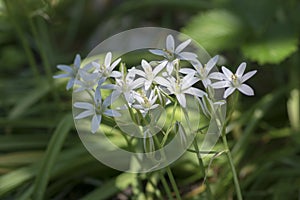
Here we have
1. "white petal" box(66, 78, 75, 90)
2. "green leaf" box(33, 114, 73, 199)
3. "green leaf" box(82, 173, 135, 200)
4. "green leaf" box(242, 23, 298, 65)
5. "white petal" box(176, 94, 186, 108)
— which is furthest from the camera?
"green leaf" box(242, 23, 298, 65)

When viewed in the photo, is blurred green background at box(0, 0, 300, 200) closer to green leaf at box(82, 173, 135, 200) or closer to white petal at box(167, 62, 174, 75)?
green leaf at box(82, 173, 135, 200)

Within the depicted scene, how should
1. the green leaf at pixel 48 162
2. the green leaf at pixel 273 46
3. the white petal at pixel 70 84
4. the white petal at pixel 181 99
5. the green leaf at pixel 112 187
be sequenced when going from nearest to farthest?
the white petal at pixel 181 99 → the white petal at pixel 70 84 → the green leaf at pixel 48 162 → the green leaf at pixel 112 187 → the green leaf at pixel 273 46

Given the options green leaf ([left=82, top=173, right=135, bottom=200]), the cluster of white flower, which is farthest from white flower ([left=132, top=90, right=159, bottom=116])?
green leaf ([left=82, top=173, right=135, bottom=200])

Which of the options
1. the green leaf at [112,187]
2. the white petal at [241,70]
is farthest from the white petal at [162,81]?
the green leaf at [112,187]

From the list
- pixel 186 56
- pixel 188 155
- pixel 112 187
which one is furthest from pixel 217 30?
pixel 186 56

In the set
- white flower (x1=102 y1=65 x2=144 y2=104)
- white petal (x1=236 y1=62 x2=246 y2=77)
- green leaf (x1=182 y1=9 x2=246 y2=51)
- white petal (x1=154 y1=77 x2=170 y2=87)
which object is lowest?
green leaf (x1=182 y1=9 x2=246 y2=51)

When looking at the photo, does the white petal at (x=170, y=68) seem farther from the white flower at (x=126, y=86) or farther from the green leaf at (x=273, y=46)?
the green leaf at (x=273, y=46)

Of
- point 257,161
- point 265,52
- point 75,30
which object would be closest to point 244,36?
point 265,52

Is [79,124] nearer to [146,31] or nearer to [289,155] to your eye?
[289,155]
